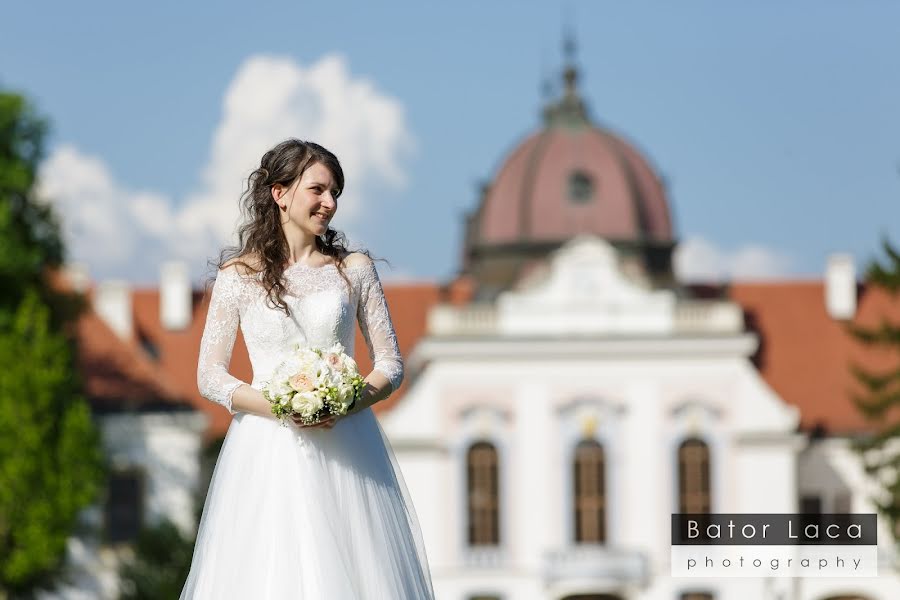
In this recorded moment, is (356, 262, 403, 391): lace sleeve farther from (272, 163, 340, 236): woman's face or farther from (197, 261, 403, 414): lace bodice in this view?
(272, 163, 340, 236): woman's face

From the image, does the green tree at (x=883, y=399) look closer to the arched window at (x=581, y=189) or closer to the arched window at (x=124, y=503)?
the arched window at (x=581, y=189)

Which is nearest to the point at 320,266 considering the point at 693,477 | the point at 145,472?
the point at 693,477

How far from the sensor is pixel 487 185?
45812 millimetres

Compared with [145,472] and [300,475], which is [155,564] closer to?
[145,472]

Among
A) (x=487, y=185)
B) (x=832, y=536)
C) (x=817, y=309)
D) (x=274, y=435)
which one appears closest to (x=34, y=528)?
(x=487, y=185)

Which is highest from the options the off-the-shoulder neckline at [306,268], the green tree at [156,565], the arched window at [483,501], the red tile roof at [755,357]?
the red tile roof at [755,357]

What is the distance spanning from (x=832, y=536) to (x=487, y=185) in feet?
115

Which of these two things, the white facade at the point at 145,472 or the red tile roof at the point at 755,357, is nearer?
the white facade at the point at 145,472

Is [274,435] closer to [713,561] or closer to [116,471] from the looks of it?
[713,561]

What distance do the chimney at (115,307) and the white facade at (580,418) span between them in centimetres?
633

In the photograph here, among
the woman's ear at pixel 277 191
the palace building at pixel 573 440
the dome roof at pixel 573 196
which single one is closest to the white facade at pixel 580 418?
the palace building at pixel 573 440

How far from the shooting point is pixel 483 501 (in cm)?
4216

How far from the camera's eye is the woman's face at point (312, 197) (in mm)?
7516

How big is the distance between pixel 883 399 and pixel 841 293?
14.4 ft
